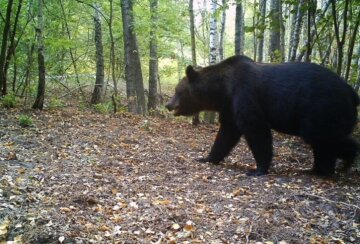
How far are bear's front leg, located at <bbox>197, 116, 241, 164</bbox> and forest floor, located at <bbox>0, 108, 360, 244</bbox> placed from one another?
0.23 meters

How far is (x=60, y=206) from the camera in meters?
4.82

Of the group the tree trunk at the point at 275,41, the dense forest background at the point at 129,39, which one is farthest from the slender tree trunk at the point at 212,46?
the tree trunk at the point at 275,41

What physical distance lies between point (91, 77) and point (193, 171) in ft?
47.8

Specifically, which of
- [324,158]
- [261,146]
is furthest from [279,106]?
[324,158]

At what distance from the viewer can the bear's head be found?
26.0ft

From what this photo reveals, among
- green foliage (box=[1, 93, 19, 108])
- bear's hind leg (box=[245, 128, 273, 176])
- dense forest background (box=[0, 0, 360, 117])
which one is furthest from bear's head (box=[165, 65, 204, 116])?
green foliage (box=[1, 93, 19, 108])

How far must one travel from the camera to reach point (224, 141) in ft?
25.4

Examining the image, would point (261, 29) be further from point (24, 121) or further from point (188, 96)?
point (24, 121)

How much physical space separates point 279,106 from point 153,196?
9.20ft

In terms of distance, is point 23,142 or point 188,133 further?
point 188,133

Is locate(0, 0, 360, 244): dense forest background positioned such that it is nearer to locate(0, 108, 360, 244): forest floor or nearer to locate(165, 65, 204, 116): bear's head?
locate(0, 108, 360, 244): forest floor

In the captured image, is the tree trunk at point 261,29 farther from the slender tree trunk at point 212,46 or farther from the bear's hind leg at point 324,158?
the bear's hind leg at point 324,158

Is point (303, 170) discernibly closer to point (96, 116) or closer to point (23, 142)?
point (23, 142)

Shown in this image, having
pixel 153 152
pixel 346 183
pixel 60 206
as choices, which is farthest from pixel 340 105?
pixel 60 206
